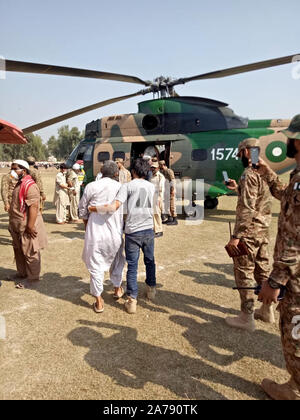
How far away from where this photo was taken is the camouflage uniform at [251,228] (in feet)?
9.93

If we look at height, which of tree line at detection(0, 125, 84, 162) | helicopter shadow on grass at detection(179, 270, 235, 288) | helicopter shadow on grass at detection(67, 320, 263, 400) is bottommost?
helicopter shadow on grass at detection(67, 320, 263, 400)

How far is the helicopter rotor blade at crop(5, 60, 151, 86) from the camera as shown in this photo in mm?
4895

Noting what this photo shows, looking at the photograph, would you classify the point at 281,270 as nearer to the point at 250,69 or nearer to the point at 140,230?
the point at 140,230

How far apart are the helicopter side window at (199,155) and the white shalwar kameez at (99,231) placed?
250 inches

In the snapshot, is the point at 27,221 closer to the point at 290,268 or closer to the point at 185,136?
the point at 290,268

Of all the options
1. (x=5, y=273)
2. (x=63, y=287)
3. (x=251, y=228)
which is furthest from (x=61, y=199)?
(x=251, y=228)

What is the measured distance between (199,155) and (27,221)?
6.69 metres

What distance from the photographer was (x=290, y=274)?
191 centimetres

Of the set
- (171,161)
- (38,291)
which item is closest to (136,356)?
(38,291)

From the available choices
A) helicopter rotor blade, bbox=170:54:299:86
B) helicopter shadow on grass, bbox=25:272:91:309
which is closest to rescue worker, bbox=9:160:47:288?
helicopter shadow on grass, bbox=25:272:91:309

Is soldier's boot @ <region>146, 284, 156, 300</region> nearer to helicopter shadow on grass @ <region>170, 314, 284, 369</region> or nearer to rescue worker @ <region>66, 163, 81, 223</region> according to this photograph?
helicopter shadow on grass @ <region>170, 314, 284, 369</region>

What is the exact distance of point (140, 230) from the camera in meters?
3.68

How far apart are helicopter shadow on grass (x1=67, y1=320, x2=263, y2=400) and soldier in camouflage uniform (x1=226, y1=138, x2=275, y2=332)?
89 centimetres
